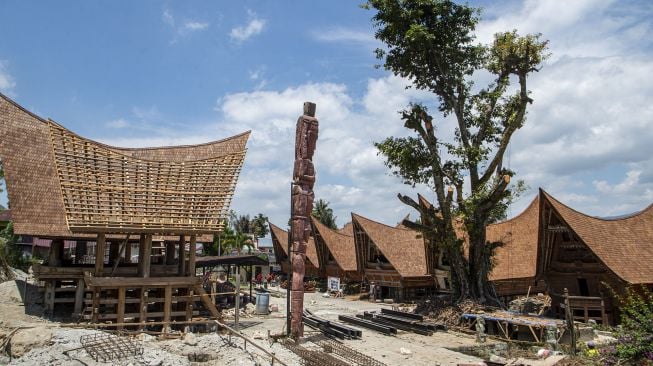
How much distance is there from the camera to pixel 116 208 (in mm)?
17938

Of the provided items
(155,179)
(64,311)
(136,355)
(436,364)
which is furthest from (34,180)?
(436,364)

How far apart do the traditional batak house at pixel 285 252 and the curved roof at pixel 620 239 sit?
24.2 meters

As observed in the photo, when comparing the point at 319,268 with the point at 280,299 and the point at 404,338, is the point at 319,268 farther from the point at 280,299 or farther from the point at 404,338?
the point at 404,338

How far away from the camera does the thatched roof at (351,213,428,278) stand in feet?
107

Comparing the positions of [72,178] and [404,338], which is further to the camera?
[404,338]

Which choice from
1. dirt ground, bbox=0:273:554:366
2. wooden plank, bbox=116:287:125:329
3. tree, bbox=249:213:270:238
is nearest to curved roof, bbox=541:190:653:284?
dirt ground, bbox=0:273:554:366

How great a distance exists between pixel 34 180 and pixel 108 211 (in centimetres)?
701

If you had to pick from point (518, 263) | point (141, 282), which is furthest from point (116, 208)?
point (518, 263)

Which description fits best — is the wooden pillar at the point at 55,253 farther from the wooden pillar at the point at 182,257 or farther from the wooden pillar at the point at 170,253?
the wooden pillar at the point at 182,257

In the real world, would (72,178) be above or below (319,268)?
above

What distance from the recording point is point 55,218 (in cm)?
2120

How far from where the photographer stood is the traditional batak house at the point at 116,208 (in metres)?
17.6

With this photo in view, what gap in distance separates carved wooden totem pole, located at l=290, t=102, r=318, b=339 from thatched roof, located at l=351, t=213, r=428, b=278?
15.8 m

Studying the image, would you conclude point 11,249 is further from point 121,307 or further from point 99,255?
point 121,307
